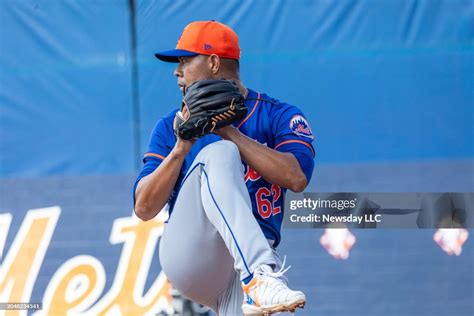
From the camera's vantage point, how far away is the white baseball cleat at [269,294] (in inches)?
95.3

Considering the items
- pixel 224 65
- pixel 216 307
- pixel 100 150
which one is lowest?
pixel 216 307

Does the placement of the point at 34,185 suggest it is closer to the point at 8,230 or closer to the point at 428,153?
the point at 8,230

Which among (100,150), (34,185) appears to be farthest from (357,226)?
(34,185)

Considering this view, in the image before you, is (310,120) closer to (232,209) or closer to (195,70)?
(195,70)

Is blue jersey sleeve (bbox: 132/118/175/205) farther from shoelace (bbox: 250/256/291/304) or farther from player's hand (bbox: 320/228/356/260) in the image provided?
player's hand (bbox: 320/228/356/260)

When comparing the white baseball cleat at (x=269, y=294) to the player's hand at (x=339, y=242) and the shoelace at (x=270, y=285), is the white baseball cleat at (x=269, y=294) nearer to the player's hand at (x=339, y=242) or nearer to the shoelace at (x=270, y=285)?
the shoelace at (x=270, y=285)

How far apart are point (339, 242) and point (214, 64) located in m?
1.90

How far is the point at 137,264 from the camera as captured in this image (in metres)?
4.56

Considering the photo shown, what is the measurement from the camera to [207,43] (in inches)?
113

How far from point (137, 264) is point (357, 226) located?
1129mm

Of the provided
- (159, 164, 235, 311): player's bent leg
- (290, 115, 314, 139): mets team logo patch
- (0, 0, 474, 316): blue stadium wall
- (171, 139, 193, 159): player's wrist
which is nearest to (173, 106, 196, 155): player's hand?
(171, 139, 193, 159): player's wrist

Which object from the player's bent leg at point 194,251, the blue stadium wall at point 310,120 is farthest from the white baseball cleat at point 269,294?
the blue stadium wall at point 310,120

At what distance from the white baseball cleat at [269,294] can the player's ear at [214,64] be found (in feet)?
2.36

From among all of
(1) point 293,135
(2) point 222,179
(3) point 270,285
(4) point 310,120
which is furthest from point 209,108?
(4) point 310,120
